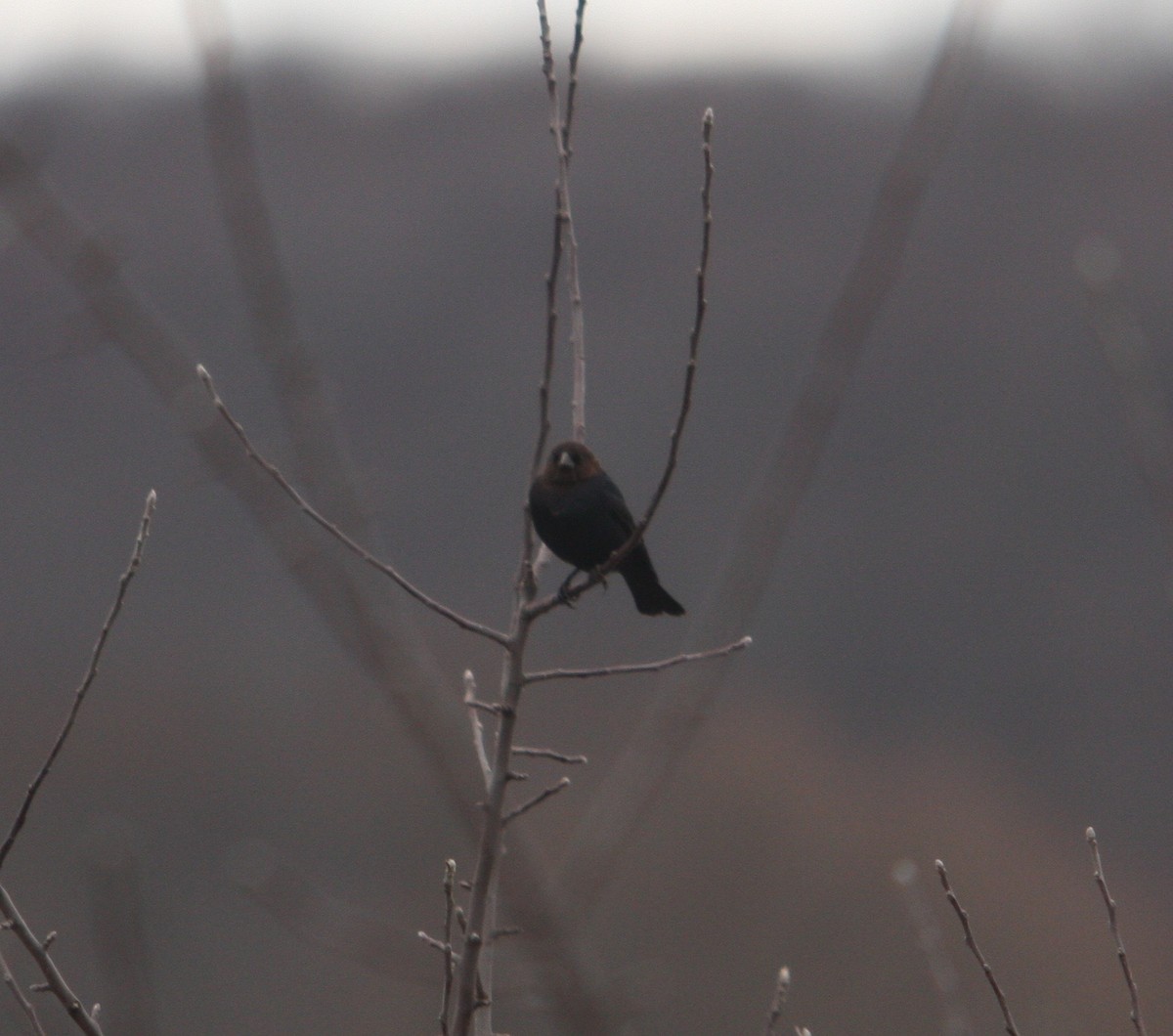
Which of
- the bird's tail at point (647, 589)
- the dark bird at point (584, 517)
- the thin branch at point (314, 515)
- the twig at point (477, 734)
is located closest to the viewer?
the thin branch at point (314, 515)

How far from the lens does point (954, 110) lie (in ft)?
4.80

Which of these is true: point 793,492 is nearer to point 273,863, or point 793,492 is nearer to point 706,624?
point 706,624

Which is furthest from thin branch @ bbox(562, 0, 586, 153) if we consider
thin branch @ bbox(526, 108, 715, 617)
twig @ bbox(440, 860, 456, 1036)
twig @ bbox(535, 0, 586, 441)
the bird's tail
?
the bird's tail

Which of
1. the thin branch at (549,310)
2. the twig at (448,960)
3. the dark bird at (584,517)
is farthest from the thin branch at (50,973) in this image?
the dark bird at (584,517)

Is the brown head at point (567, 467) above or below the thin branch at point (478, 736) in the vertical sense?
above

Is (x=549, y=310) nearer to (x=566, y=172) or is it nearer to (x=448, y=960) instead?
(x=566, y=172)

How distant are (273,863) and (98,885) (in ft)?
0.61

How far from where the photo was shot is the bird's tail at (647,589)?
3.93m

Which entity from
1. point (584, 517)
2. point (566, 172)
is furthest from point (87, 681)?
point (584, 517)

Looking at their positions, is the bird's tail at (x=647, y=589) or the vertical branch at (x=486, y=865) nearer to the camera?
the vertical branch at (x=486, y=865)

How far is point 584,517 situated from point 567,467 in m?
0.13

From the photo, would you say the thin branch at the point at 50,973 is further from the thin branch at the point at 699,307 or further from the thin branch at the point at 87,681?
the thin branch at the point at 699,307

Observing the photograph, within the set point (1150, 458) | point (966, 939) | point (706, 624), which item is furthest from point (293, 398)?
point (1150, 458)

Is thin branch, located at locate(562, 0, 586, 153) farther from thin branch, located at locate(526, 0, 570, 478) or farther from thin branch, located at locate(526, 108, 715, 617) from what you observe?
thin branch, located at locate(526, 108, 715, 617)
